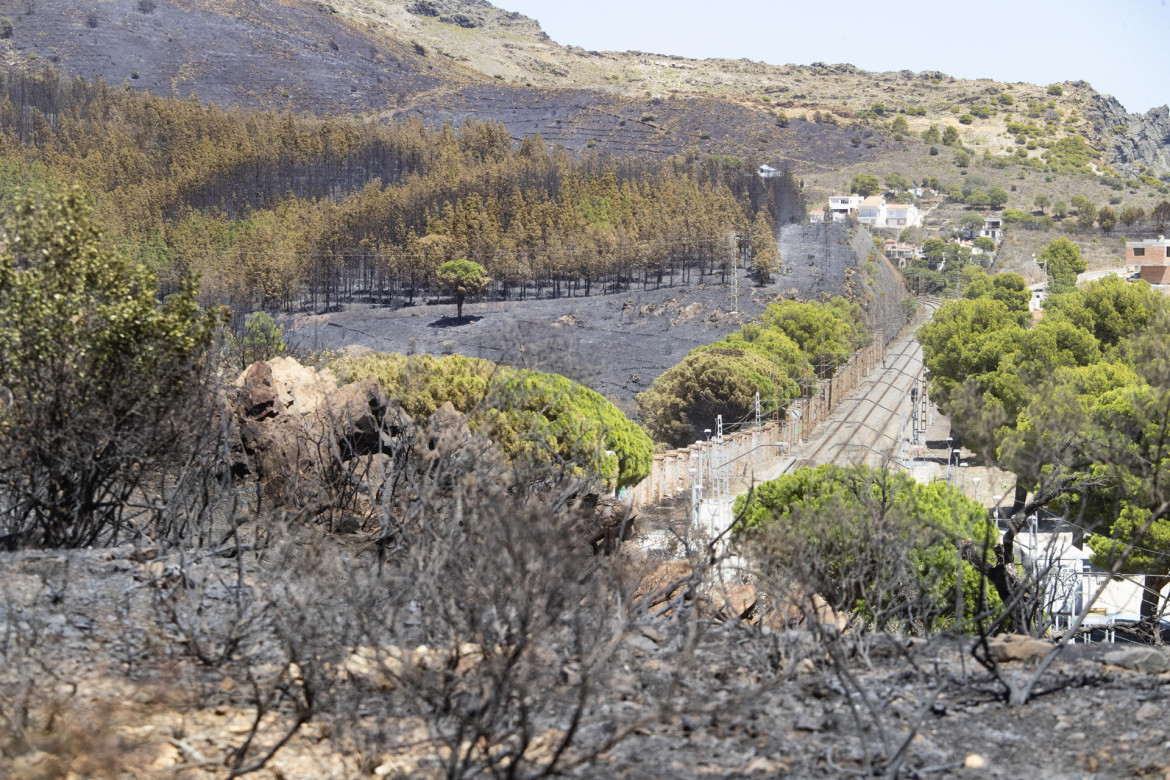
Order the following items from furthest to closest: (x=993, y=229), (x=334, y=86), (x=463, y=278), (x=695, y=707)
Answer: (x=334, y=86), (x=993, y=229), (x=463, y=278), (x=695, y=707)

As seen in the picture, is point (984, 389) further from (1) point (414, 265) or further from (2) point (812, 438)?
(1) point (414, 265)

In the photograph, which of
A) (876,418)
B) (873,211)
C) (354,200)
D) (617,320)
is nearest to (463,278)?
(617,320)

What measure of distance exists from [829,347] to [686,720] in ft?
141

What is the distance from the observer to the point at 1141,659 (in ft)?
22.5

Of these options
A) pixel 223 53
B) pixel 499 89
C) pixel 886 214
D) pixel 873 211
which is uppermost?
pixel 223 53

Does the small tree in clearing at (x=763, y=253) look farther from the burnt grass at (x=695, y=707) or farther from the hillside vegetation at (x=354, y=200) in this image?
the burnt grass at (x=695, y=707)

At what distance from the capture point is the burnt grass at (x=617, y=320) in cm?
5325

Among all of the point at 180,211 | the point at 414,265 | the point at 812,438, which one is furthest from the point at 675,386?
the point at 180,211

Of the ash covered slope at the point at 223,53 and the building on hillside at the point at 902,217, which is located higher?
the ash covered slope at the point at 223,53

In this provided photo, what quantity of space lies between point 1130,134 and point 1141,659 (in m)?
194

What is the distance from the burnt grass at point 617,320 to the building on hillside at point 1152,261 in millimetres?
13501

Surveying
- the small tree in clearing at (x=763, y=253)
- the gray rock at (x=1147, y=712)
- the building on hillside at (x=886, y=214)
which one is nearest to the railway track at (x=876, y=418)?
the small tree in clearing at (x=763, y=253)

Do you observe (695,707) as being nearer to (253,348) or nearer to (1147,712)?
(1147,712)

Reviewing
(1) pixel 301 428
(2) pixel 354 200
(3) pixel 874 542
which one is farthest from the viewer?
(2) pixel 354 200
